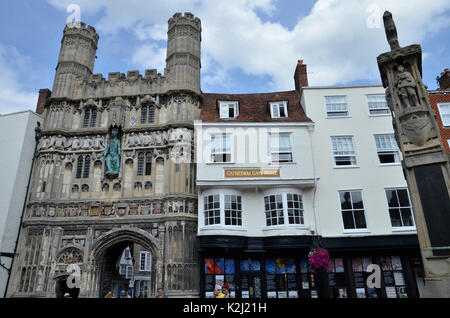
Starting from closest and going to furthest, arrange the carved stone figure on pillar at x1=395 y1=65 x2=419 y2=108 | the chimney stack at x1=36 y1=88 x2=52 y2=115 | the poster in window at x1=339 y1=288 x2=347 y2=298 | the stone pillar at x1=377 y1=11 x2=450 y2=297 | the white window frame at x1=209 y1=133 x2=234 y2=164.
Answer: the stone pillar at x1=377 y1=11 x2=450 y2=297
the carved stone figure on pillar at x1=395 y1=65 x2=419 y2=108
the poster in window at x1=339 y1=288 x2=347 y2=298
the white window frame at x1=209 y1=133 x2=234 y2=164
the chimney stack at x1=36 y1=88 x2=52 y2=115

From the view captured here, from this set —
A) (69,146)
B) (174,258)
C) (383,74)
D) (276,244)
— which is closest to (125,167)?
(69,146)

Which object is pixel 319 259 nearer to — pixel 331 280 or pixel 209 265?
pixel 331 280

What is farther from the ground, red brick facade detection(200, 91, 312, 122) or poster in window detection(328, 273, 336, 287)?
red brick facade detection(200, 91, 312, 122)

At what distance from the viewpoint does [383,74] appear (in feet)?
31.4

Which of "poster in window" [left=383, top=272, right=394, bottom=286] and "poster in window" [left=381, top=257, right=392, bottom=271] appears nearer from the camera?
"poster in window" [left=383, top=272, right=394, bottom=286]

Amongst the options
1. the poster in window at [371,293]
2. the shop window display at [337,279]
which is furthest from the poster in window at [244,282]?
the poster in window at [371,293]

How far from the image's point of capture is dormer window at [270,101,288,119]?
20406mm

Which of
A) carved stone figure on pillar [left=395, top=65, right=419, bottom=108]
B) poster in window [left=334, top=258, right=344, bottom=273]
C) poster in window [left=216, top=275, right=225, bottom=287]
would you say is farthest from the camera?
poster in window [left=216, top=275, right=225, bottom=287]

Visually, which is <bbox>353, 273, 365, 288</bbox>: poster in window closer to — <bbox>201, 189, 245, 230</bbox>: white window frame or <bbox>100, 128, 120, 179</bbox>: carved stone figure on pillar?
<bbox>201, 189, 245, 230</bbox>: white window frame

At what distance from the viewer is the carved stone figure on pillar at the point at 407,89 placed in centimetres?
870

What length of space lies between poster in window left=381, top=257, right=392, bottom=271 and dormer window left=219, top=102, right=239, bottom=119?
11858 millimetres

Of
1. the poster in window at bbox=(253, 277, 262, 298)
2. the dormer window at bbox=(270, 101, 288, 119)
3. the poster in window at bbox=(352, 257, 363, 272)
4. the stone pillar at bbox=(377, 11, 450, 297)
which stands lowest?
the poster in window at bbox=(253, 277, 262, 298)

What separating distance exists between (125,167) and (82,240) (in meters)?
4.89

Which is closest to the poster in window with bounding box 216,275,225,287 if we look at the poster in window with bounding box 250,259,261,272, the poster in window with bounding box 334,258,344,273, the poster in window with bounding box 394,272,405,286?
the poster in window with bounding box 250,259,261,272
